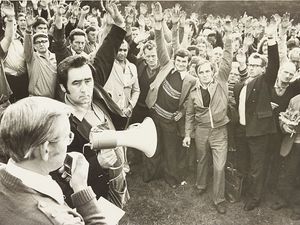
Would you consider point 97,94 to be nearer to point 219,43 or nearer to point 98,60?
point 98,60

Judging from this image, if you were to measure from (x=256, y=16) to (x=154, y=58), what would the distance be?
2.87 feet

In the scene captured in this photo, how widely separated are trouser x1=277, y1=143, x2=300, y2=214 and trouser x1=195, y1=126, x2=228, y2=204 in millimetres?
467

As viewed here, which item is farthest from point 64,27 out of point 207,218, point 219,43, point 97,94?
point 207,218

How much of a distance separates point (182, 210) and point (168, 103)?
2.81 feet

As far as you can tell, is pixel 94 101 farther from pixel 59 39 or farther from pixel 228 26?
pixel 228 26

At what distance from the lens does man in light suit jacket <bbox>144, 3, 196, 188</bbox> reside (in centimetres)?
349

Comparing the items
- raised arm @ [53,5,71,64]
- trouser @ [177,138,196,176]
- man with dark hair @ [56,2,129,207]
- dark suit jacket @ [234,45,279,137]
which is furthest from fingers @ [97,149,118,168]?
dark suit jacket @ [234,45,279,137]

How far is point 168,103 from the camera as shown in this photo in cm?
351

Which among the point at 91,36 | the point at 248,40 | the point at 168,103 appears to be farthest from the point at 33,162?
the point at 248,40

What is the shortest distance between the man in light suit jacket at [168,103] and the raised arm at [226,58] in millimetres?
229

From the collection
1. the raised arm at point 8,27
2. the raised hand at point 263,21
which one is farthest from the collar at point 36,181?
the raised hand at point 263,21

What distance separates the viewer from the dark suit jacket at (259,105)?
343 centimetres

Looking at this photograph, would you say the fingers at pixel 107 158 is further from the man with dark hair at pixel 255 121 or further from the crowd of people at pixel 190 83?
the man with dark hair at pixel 255 121

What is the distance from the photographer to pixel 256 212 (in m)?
3.52
